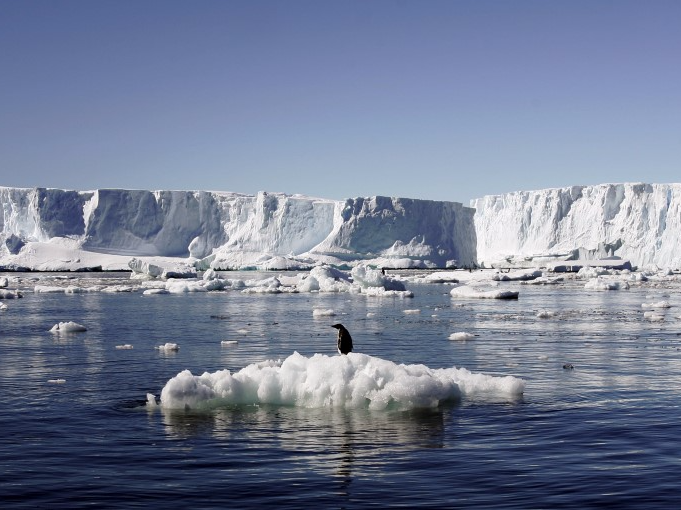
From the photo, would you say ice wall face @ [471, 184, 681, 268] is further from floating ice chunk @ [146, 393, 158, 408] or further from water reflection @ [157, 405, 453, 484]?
floating ice chunk @ [146, 393, 158, 408]

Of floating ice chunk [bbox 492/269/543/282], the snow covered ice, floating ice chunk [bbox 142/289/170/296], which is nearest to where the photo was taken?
floating ice chunk [bbox 142/289/170/296]

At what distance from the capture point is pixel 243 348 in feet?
62.9

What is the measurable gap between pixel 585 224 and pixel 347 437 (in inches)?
4384

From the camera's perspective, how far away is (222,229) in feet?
396

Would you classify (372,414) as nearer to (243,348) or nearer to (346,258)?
(243,348)

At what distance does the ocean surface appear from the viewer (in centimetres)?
739

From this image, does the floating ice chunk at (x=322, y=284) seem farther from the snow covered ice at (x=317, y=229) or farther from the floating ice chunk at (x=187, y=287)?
the snow covered ice at (x=317, y=229)

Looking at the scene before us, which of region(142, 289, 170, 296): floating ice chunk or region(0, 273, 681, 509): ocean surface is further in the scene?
region(142, 289, 170, 296): floating ice chunk

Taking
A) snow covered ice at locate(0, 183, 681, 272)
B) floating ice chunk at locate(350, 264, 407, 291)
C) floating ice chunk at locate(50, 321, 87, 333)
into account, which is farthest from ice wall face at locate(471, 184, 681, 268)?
floating ice chunk at locate(50, 321, 87, 333)

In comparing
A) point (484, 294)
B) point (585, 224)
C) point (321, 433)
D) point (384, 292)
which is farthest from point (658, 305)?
point (585, 224)

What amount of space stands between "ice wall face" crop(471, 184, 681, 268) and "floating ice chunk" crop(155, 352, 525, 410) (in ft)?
278

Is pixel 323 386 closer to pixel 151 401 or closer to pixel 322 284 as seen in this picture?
pixel 151 401

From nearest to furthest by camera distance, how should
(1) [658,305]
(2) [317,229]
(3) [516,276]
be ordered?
1. (1) [658,305]
2. (3) [516,276]
3. (2) [317,229]

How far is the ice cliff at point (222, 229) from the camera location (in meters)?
107
